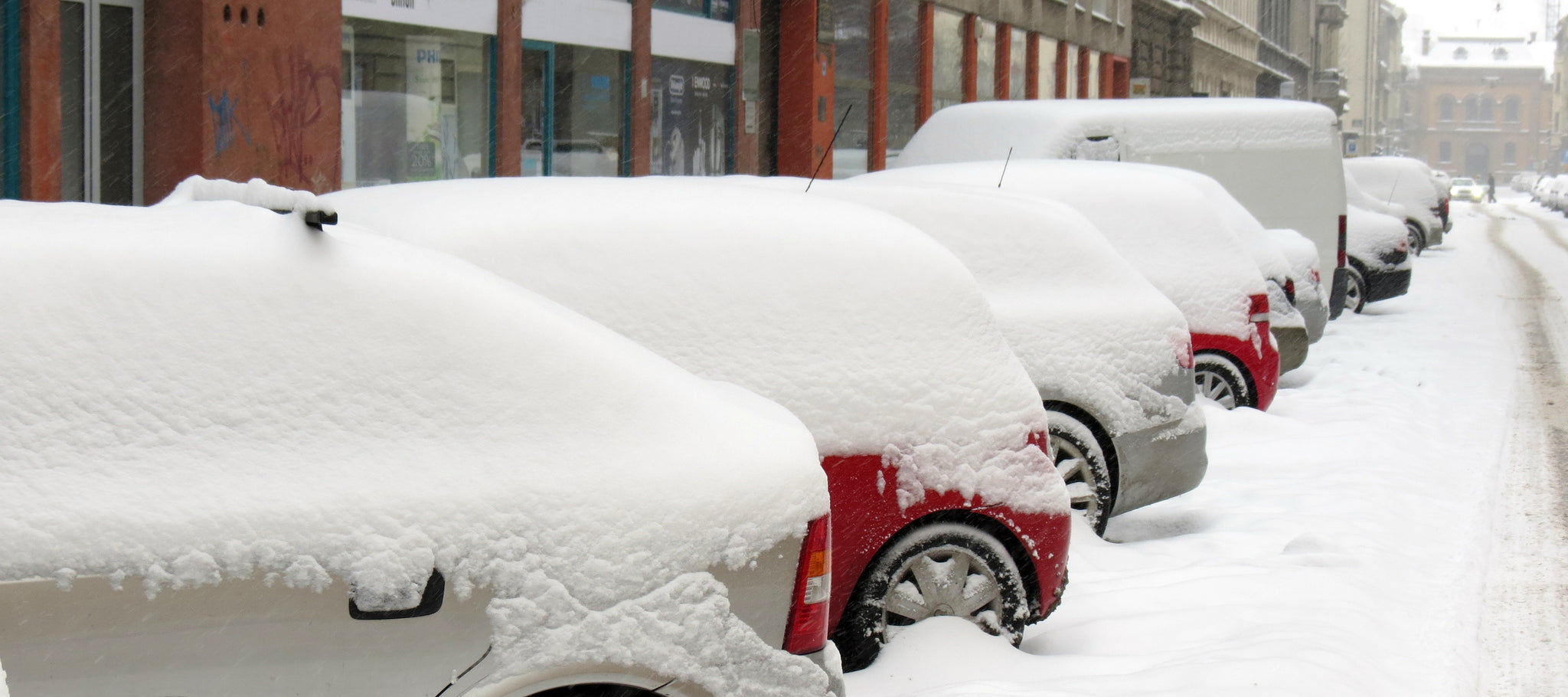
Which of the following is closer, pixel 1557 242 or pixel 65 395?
pixel 65 395

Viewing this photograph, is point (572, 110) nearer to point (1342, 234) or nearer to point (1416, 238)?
point (1342, 234)

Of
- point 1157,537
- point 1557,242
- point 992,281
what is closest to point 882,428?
point 992,281

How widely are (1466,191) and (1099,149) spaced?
74.8 meters

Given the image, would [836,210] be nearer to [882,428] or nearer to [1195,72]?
[882,428]

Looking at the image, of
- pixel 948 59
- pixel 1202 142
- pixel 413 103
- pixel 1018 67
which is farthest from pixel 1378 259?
pixel 1018 67

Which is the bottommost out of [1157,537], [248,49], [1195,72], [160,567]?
[1157,537]

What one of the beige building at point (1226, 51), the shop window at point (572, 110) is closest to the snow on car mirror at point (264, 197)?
the shop window at point (572, 110)

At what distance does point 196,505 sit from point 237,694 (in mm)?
317

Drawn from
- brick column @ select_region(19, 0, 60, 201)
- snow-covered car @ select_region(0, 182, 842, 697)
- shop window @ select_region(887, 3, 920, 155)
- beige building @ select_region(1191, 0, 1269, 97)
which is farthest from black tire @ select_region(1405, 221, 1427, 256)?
snow-covered car @ select_region(0, 182, 842, 697)

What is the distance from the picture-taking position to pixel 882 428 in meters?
4.55

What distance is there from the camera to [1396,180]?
2666cm

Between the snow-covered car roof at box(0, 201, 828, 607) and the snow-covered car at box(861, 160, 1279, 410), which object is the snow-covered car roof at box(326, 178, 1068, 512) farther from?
the snow-covered car at box(861, 160, 1279, 410)

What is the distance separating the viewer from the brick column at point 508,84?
1412cm

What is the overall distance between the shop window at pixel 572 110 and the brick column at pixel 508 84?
27cm
